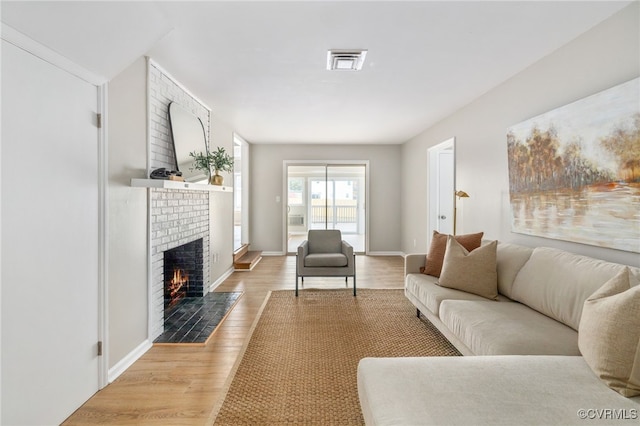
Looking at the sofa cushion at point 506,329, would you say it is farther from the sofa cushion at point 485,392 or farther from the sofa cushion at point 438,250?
the sofa cushion at point 438,250

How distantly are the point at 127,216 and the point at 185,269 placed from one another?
169 centimetres

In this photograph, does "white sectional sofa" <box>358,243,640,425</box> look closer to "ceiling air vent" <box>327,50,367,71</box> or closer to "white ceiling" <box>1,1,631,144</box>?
"white ceiling" <box>1,1,631,144</box>

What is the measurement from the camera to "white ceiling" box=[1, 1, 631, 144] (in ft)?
6.02

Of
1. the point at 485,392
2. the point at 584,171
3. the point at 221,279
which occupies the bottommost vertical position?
the point at 221,279

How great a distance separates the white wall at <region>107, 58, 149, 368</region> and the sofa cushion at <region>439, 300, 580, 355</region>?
246 cm

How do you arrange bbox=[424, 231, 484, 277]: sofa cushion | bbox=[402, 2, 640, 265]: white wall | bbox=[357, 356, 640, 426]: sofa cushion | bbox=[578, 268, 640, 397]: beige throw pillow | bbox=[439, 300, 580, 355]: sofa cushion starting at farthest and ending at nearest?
bbox=[424, 231, 484, 277]: sofa cushion < bbox=[402, 2, 640, 265]: white wall < bbox=[439, 300, 580, 355]: sofa cushion < bbox=[578, 268, 640, 397]: beige throw pillow < bbox=[357, 356, 640, 426]: sofa cushion

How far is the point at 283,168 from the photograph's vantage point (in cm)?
698

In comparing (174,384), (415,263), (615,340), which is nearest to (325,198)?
(415,263)

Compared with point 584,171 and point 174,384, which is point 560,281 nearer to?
point 584,171

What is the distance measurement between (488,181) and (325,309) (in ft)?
7.82

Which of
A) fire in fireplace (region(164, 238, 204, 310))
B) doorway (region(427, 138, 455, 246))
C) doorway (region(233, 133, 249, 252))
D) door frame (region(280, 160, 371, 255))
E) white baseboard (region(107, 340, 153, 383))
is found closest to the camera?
white baseboard (region(107, 340, 153, 383))

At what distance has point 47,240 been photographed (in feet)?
5.56

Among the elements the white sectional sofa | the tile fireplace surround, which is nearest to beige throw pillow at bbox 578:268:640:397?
the white sectional sofa

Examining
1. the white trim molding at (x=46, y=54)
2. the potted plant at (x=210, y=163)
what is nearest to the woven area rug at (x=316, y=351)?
the potted plant at (x=210, y=163)
